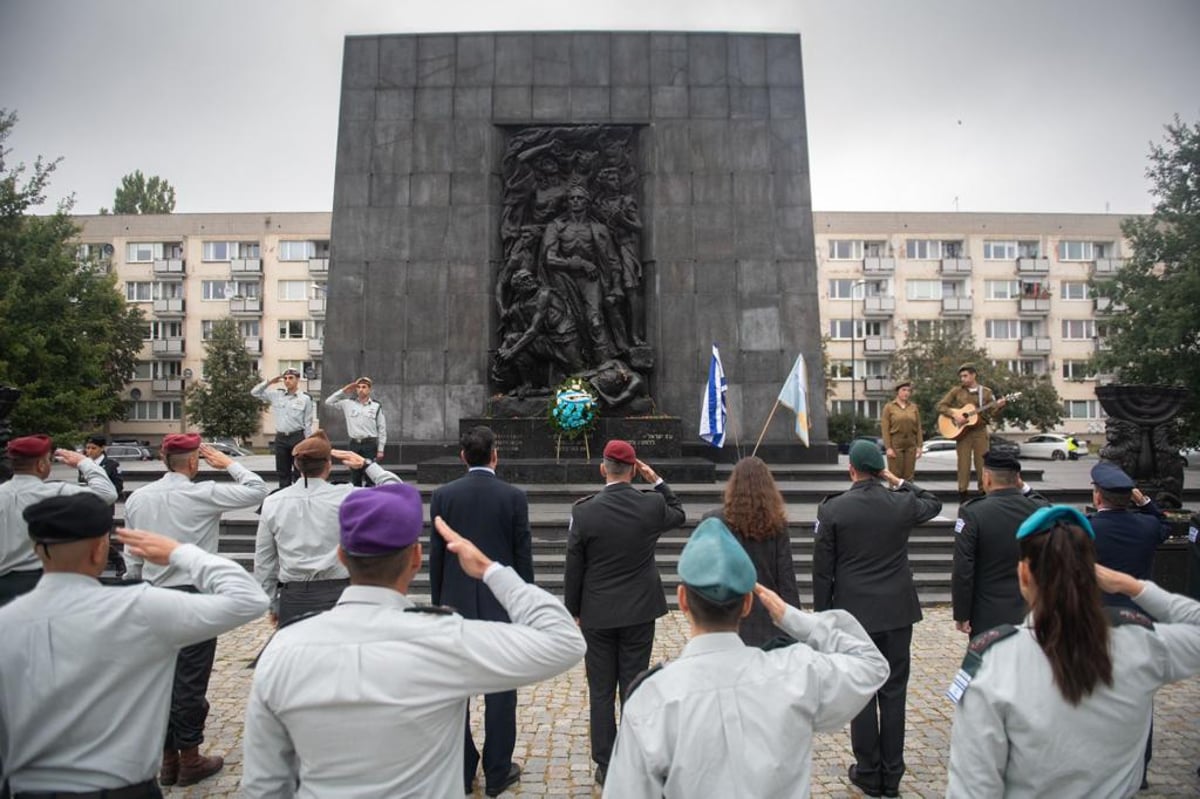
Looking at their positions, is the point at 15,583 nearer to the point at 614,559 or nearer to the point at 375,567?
the point at 614,559

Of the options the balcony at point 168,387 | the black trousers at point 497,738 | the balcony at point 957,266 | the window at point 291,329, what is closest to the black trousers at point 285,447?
the black trousers at point 497,738

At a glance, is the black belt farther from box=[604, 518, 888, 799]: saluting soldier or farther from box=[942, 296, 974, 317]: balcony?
box=[942, 296, 974, 317]: balcony

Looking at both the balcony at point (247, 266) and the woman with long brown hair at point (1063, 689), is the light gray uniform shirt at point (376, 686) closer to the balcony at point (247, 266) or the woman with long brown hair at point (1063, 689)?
the woman with long brown hair at point (1063, 689)

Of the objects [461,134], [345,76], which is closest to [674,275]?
[461,134]

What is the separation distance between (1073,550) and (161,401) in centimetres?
6083

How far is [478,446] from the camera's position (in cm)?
519

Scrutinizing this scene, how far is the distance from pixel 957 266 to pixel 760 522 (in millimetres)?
56404

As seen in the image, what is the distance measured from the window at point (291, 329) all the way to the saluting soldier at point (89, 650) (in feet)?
177

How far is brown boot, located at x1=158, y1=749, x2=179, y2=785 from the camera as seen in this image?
4.90 m

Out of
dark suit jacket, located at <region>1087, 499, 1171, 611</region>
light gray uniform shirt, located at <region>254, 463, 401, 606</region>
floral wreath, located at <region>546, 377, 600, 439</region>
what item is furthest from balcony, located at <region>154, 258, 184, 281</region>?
dark suit jacket, located at <region>1087, 499, 1171, 611</region>

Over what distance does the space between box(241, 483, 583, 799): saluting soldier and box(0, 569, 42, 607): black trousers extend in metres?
3.60

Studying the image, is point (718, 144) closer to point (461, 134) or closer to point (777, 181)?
point (777, 181)

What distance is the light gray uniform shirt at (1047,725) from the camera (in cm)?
237

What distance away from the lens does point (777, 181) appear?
16.6m
